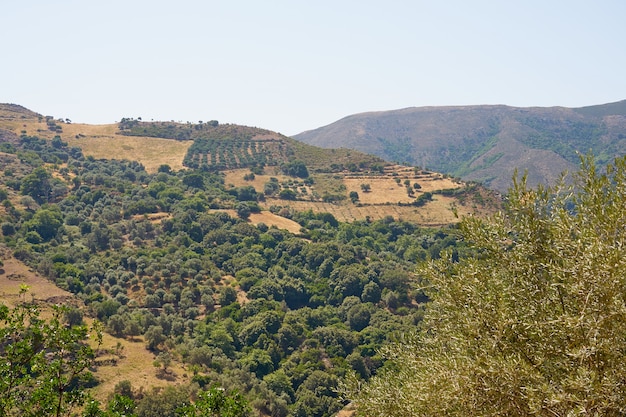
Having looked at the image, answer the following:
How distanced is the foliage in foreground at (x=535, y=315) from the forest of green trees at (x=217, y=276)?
11.2 feet

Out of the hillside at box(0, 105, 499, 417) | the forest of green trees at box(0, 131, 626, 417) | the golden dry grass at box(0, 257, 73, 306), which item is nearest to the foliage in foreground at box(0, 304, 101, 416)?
the forest of green trees at box(0, 131, 626, 417)

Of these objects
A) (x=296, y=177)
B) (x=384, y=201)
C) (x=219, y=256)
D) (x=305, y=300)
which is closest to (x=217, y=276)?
(x=219, y=256)

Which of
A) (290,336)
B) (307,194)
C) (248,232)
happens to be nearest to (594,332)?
(290,336)

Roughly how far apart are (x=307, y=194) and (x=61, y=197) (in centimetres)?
7470

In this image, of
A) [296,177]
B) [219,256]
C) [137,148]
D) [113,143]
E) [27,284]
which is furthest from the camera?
[113,143]

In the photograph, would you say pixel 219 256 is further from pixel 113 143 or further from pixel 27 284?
pixel 113 143

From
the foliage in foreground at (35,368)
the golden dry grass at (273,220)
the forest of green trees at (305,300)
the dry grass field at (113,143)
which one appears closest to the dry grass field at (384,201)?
the golden dry grass at (273,220)

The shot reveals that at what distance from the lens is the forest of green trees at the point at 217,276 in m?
59.8

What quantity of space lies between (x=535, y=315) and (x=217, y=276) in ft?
262

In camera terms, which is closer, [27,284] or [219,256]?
[27,284]

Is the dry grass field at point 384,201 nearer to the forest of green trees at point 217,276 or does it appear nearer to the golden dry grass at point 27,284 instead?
the forest of green trees at point 217,276

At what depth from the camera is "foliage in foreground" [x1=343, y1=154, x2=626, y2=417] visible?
12172 mm

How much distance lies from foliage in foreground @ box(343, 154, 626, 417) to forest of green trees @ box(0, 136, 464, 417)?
3.40 m

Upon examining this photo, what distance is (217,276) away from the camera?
295ft
